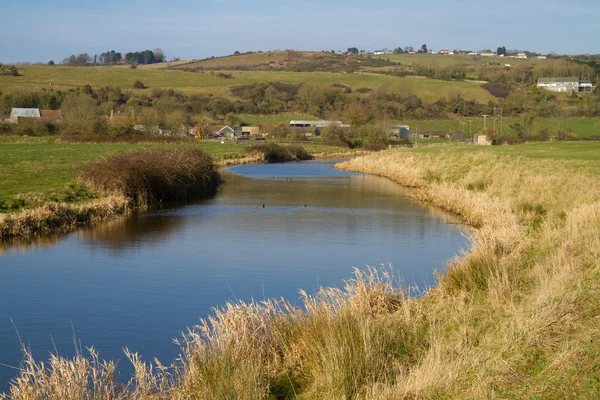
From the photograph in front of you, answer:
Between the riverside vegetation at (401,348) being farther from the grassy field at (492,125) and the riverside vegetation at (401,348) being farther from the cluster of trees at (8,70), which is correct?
the cluster of trees at (8,70)

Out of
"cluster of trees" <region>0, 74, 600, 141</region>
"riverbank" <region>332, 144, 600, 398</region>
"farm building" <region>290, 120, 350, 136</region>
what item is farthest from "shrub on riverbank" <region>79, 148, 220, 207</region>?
"farm building" <region>290, 120, 350, 136</region>

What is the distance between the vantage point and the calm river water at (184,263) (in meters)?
12.3

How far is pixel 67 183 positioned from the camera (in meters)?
29.7

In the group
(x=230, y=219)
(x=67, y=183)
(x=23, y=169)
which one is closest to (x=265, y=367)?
(x=230, y=219)

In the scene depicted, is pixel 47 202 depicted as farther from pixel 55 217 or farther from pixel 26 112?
pixel 26 112

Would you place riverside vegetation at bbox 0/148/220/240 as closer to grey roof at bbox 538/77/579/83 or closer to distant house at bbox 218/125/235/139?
distant house at bbox 218/125/235/139

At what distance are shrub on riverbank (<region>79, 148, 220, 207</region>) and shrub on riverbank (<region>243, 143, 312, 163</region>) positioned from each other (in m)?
A: 31.4

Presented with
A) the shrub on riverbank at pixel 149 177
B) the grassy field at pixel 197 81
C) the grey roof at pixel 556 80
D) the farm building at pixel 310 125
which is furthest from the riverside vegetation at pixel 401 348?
the grey roof at pixel 556 80

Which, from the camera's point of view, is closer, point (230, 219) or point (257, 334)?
point (257, 334)

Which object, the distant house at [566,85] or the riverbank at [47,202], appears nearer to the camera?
the riverbank at [47,202]

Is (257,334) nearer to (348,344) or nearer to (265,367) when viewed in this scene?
(265,367)

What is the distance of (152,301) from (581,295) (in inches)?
322

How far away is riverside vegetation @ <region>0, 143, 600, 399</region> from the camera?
7.10 meters

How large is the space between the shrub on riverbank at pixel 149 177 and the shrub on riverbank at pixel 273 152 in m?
31.4
